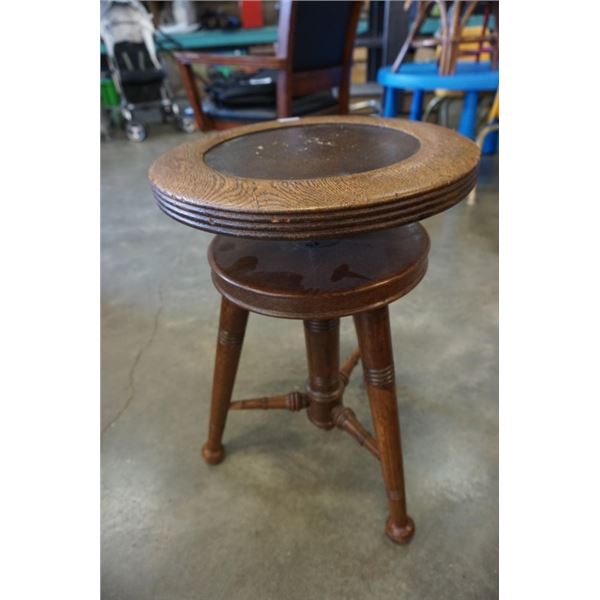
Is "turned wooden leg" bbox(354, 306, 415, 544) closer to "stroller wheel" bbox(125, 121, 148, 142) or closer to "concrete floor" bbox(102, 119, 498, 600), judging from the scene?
"concrete floor" bbox(102, 119, 498, 600)

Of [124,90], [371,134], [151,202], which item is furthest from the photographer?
[124,90]

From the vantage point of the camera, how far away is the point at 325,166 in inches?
28.1

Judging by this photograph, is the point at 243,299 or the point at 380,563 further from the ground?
the point at 243,299

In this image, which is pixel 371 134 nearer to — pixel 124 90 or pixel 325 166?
pixel 325 166

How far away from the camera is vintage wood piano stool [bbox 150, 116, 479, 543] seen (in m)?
0.57

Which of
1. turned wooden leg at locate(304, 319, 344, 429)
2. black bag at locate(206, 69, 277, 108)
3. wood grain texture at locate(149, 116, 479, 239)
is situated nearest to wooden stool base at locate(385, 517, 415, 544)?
turned wooden leg at locate(304, 319, 344, 429)

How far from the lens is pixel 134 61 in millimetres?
4164

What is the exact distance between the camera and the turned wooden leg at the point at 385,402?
2.53 feet

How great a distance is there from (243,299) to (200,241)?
5.67ft

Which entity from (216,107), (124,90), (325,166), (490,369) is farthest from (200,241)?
(124,90)

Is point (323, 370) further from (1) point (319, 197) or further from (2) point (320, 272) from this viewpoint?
(1) point (319, 197)

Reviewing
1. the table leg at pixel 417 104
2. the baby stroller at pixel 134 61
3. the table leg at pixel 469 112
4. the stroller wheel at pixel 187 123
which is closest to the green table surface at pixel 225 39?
the baby stroller at pixel 134 61

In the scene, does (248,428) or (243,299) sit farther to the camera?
(248,428)

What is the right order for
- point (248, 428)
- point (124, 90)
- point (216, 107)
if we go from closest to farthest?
point (248, 428)
point (216, 107)
point (124, 90)
